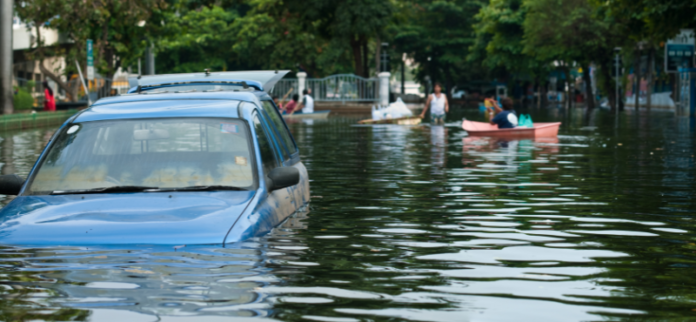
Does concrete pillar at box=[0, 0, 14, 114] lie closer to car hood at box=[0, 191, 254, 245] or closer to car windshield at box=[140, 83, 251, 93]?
car windshield at box=[140, 83, 251, 93]

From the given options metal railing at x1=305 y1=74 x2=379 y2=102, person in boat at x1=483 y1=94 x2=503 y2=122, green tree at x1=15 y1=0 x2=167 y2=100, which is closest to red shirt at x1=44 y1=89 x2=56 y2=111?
green tree at x1=15 y1=0 x2=167 y2=100

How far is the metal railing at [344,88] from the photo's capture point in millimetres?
52906

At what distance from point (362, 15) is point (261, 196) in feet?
150

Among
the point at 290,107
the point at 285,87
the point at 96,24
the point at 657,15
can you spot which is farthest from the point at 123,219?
the point at 285,87

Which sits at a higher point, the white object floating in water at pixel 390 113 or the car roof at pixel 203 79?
the car roof at pixel 203 79

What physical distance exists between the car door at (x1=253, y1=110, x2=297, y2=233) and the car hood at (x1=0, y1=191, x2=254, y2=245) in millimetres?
250

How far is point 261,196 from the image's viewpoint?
20.5 feet

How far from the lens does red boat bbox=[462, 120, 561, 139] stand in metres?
22.5

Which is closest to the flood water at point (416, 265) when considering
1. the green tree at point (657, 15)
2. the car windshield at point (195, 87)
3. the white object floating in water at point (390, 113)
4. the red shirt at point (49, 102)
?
the car windshield at point (195, 87)

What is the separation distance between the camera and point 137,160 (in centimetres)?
662

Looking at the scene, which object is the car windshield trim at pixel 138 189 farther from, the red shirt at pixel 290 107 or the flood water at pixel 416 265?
the red shirt at pixel 290 107

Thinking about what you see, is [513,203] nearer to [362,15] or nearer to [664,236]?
[664,236]

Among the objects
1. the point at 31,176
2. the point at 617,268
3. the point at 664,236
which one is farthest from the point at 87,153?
the point at 664,236

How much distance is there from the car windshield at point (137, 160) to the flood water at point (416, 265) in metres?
0.60
